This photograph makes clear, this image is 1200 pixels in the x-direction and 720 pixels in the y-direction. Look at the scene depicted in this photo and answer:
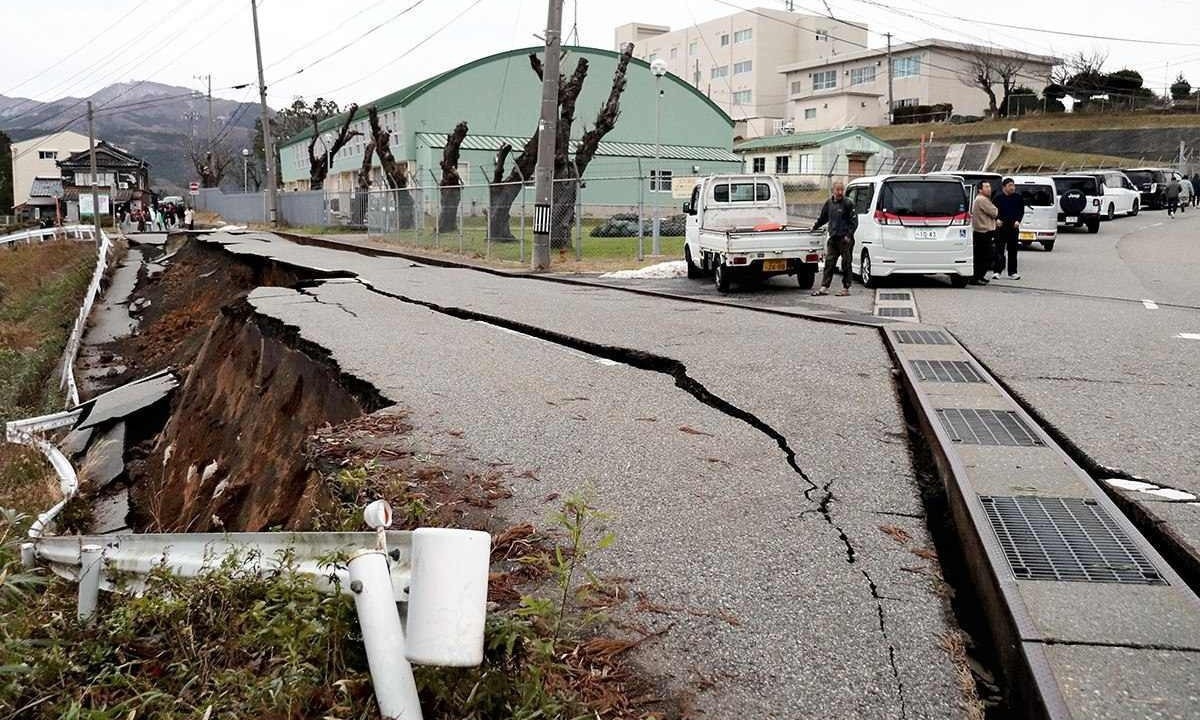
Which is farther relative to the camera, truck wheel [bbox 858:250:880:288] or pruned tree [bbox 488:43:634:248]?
pruned tree [bbox 488:43:634:248]

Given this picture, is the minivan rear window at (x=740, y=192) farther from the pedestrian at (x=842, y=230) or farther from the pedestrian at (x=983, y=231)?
the pedestrian at (x=983, y=231)

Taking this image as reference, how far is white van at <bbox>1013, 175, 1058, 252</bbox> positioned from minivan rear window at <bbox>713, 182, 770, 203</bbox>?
904cm

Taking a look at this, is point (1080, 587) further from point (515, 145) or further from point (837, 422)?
point (515, 145)

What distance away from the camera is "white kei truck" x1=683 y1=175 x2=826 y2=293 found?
16078mm

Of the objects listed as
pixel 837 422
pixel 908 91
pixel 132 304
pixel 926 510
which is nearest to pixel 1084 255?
pixel 837 422

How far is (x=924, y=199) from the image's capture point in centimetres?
1661

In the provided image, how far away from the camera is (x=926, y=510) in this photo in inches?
199

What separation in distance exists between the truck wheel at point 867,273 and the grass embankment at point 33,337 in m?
12.5

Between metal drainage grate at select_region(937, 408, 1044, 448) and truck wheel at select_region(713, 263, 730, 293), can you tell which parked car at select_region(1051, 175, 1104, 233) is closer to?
truck wheel at select_region(713, 263, 730, 293)

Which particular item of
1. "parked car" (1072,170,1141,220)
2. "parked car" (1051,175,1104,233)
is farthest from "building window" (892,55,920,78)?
"parked car" (1051,175,1104,233)

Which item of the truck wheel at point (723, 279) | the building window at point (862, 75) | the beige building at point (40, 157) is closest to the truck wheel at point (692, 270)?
the truck wheel at point (723, 279)

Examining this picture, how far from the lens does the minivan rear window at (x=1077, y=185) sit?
1258 inches

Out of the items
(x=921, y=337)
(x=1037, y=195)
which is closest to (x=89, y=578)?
(x=921, y=337)

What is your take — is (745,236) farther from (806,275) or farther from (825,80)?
(825,80)
